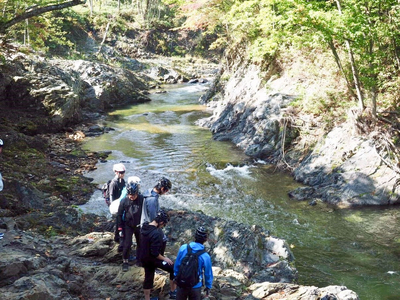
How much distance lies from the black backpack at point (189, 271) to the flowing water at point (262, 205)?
12.9 feet

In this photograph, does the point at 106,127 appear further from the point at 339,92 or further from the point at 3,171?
the point at 339,92

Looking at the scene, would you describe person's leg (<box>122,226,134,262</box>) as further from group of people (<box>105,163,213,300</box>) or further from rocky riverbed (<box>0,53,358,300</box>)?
rocky riverbed (<box>0,53,358,300</box>)

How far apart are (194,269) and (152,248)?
73cm

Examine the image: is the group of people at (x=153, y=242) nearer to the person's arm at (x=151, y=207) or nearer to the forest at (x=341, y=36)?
the person's arm at (x=151, y=207)

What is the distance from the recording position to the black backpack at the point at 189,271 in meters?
4.65

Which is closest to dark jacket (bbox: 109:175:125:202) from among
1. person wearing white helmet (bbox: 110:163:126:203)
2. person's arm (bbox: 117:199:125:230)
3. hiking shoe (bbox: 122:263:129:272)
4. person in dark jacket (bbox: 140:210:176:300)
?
person wearing white helmet (bbox: 110:163:126:203)

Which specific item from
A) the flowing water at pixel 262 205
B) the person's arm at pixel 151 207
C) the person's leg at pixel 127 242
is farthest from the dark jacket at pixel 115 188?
the flowing water at pixel 262 205

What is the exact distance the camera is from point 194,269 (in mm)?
4664

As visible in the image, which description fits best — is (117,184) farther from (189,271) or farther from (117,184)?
(189,271)

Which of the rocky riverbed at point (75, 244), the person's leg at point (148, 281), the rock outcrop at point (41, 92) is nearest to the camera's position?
the person's leg at point (148, 281)

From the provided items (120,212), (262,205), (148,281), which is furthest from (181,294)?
(262,205)

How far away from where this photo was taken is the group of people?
4.73 metres

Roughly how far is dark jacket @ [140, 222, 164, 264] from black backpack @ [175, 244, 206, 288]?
52 centimetres

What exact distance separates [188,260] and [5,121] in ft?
51.7
